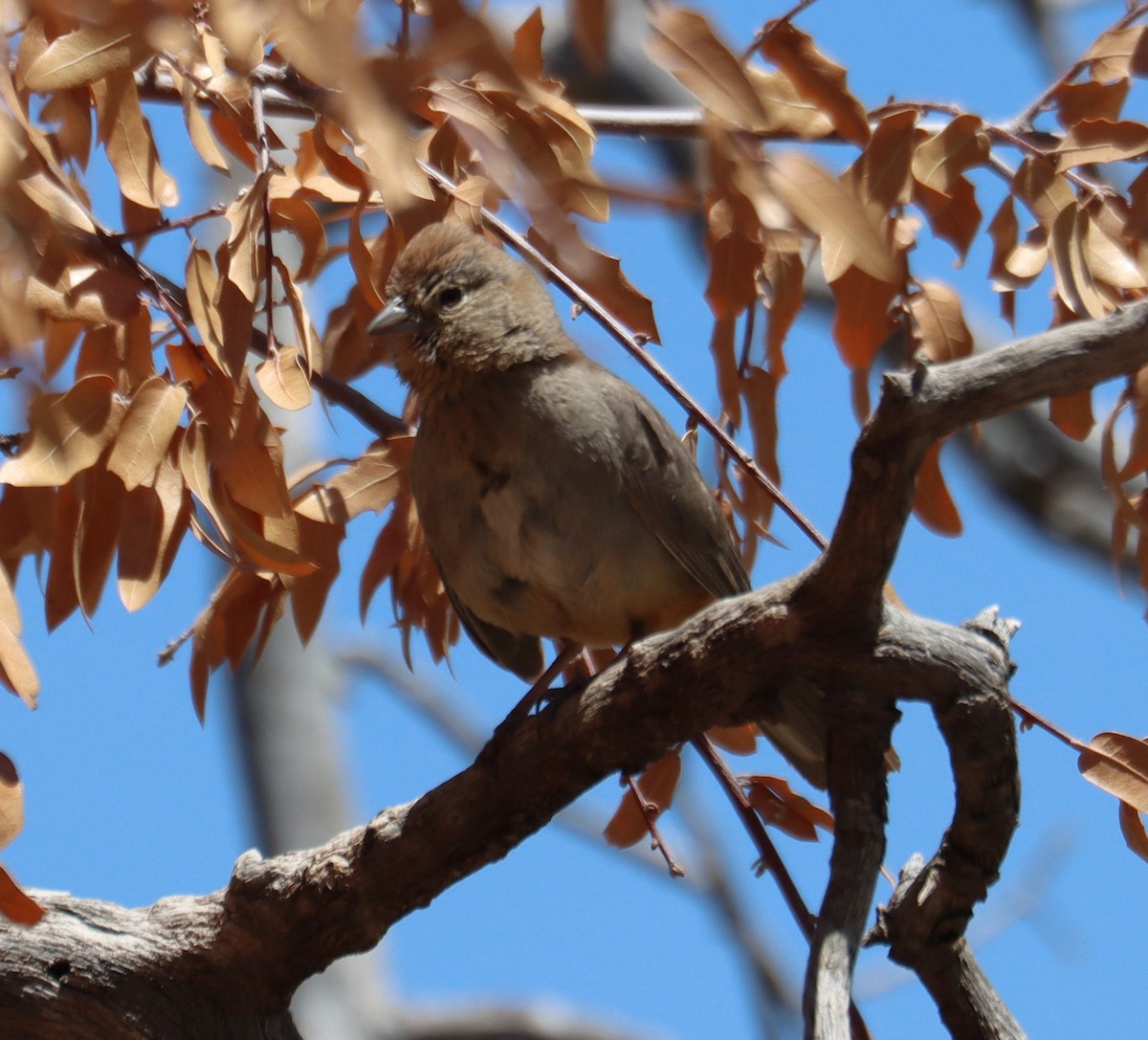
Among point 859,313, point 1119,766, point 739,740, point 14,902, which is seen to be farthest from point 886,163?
point 14,902

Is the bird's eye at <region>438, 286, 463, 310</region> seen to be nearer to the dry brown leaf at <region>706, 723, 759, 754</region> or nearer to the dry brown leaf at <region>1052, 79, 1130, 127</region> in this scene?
the dry brown leaf at <region>706, 723, 759, 754</region>

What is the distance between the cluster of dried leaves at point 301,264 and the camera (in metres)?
2.75

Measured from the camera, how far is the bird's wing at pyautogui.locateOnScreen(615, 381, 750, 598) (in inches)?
157

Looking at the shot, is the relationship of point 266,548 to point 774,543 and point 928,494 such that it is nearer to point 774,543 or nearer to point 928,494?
point 774,543

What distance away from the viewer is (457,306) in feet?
13.8

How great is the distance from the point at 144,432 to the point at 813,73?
1524 mm

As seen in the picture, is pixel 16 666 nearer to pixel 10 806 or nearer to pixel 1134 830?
pixel 10 806

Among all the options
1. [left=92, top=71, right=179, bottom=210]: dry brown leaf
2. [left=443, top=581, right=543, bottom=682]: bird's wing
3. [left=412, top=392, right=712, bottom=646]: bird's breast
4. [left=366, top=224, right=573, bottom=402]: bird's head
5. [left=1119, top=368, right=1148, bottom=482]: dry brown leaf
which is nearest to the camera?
[left=92, top=71, right=179, bottom=210]: dry brown leaf

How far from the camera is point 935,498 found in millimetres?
3504

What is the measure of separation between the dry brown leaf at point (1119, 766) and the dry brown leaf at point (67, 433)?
79.9 inches

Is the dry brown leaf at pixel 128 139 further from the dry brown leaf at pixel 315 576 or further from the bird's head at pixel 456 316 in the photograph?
the bird's head at pixel 456 316

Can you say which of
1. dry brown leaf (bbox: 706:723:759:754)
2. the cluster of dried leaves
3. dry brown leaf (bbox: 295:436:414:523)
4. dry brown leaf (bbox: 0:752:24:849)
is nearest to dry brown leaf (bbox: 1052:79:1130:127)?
the cluster of dried leaves

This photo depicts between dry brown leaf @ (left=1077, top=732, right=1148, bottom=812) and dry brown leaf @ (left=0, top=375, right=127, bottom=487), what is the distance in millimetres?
2029

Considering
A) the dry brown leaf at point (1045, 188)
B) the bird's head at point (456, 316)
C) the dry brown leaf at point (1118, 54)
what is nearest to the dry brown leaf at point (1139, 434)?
the dry brown leaf at point (1045, 188)
